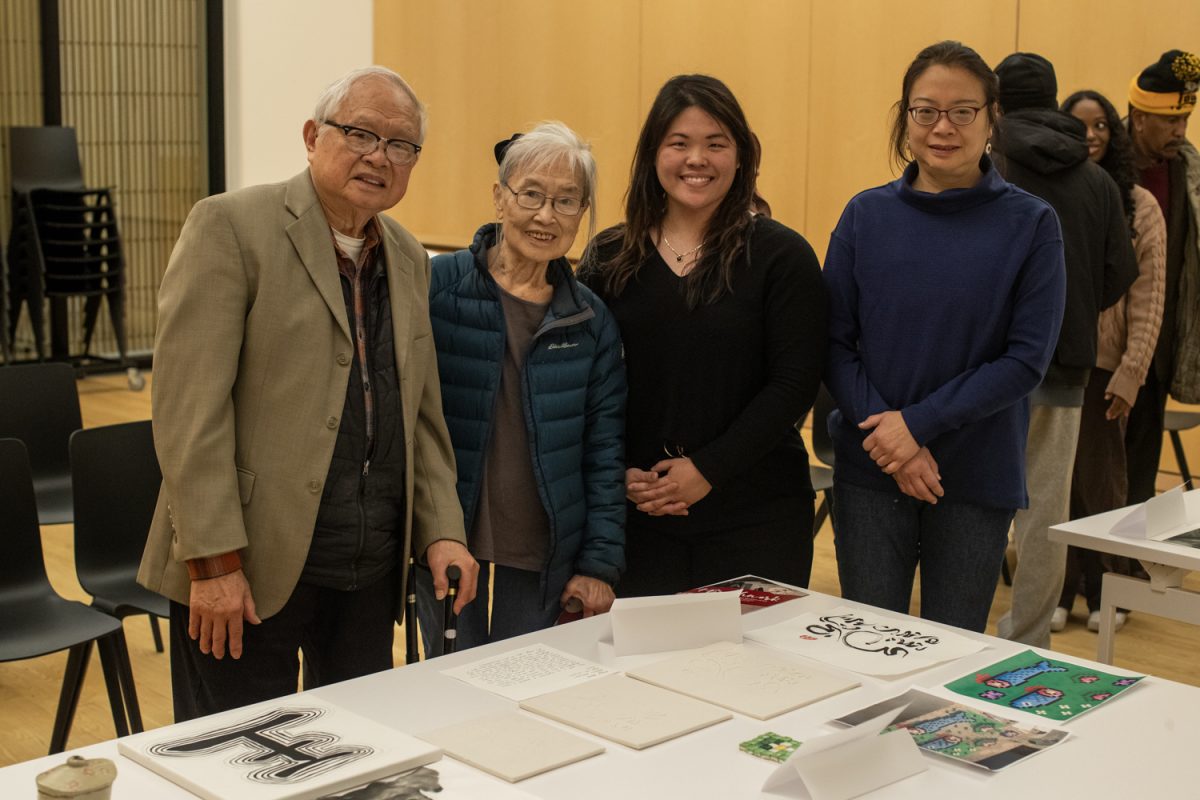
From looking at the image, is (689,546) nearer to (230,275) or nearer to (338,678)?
(338,678)

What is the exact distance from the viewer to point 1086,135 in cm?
433

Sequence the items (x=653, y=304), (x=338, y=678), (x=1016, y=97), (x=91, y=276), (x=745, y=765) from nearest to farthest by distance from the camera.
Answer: (x=745, y=765)
(x=338, y=678)
(x=653, y=304)
(x=1016, y=97)
(x=91, y=276)

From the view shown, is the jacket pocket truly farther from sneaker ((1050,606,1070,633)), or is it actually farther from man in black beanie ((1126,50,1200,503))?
man in black beanie ((1126,50,1200,503))

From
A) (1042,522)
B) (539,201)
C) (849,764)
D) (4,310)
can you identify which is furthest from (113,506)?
(4,310)

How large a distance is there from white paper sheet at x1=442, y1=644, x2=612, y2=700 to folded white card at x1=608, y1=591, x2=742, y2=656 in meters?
0.08

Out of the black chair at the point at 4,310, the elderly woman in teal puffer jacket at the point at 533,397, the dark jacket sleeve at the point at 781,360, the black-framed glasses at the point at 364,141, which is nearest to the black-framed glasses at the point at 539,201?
the elderly woman in teal puffer jacket at the point at 533,397

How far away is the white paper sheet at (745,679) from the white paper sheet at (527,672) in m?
0.09

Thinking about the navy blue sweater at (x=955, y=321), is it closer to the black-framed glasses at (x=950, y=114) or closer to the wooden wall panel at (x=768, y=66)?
the black-framed glasses at (x=950, y=114)

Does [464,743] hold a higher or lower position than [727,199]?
lower

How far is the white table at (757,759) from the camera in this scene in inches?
67.5

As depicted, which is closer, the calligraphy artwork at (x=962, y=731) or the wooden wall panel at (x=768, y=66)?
the calligraphy artwork at (x=962, y=731)

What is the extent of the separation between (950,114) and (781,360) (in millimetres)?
598

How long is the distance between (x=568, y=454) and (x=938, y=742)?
39.9 inches

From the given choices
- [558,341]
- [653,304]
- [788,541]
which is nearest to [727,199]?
[653,304]
